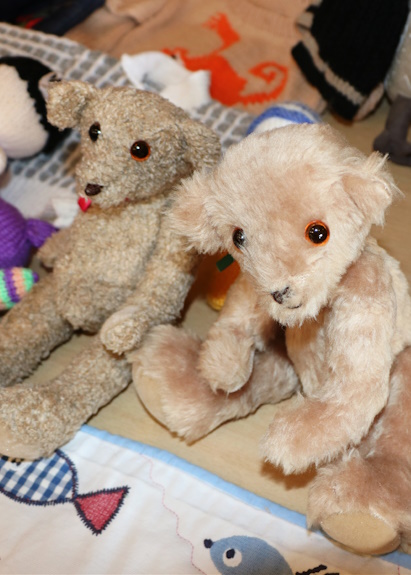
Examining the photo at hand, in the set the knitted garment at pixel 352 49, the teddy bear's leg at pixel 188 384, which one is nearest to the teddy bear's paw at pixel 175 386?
the teddy bear's leg at pixel 188 384

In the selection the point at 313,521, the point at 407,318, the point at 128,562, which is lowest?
the point at 128,562

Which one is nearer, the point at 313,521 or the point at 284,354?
the point at 313,521

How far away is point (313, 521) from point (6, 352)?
460 millimetres

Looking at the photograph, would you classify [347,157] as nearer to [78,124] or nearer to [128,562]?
[78,124]

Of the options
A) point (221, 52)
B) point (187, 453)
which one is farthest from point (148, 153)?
point (221, 52)

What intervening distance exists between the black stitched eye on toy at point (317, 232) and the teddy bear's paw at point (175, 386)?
285mm

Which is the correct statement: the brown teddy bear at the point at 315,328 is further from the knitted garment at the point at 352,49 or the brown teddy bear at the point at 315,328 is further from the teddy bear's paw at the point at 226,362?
the knitted garment at the point at 352,49

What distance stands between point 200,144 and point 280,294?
0.89 feet

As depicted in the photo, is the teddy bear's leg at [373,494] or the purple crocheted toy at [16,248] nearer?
the teddy bear's leg at [373,494]

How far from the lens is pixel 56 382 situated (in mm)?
845

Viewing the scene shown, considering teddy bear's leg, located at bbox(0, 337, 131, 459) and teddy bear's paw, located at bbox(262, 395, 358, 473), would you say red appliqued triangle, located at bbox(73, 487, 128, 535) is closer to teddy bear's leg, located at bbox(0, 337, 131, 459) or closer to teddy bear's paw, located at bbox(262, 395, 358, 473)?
teddy bear's leg, located at bbox(0, 337, 131, 459)

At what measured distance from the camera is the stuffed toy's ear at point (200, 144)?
0.79 metres

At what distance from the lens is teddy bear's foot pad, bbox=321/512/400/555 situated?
2.16ft

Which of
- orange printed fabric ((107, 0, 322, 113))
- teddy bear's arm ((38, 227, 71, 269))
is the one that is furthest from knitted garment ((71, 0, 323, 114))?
teddy bear's arm ((38, 227, 71, 269))
